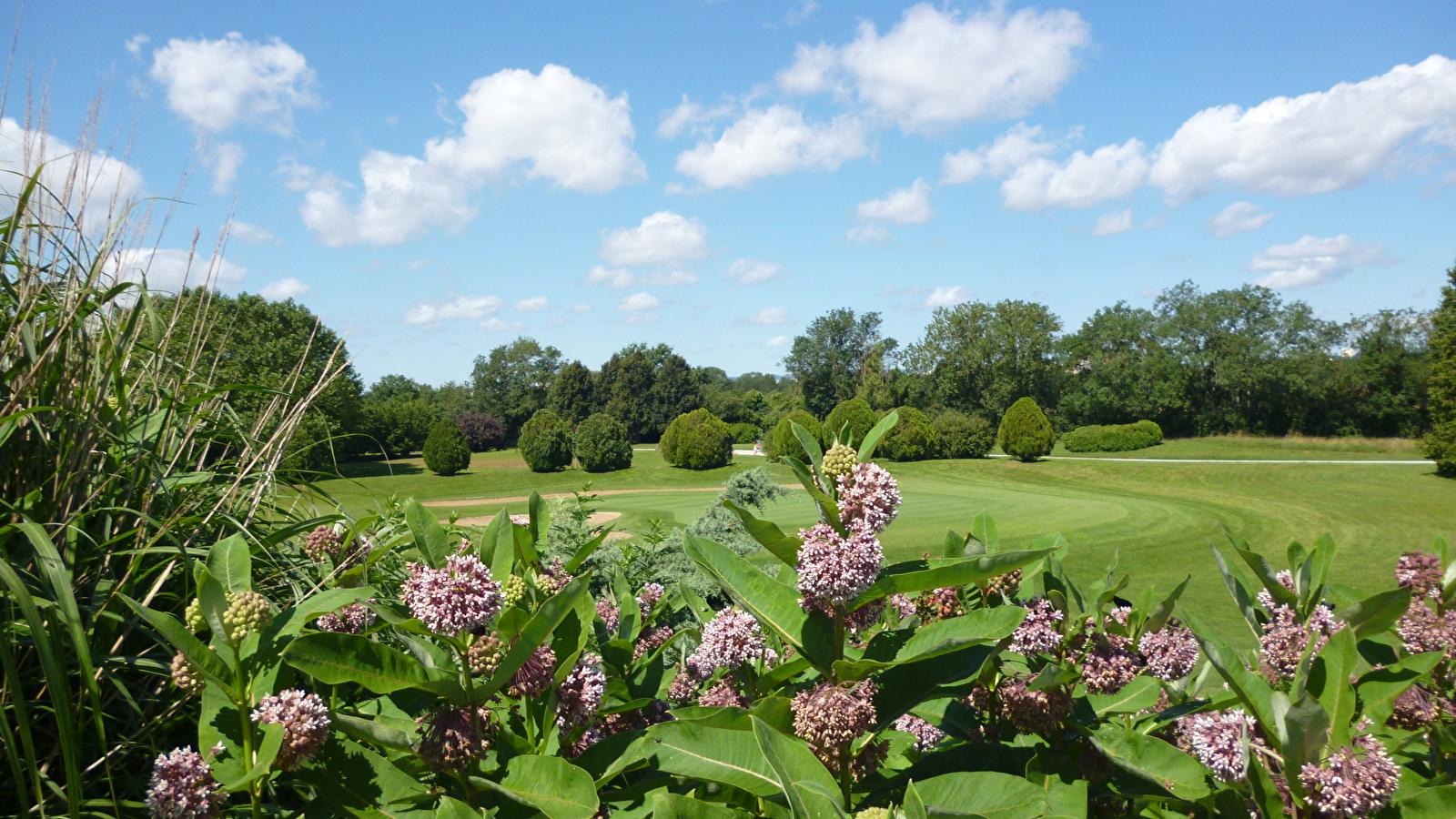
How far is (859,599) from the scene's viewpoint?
122 centimetres

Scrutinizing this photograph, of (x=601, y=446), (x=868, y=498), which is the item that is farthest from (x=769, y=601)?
(x=601, y=446)

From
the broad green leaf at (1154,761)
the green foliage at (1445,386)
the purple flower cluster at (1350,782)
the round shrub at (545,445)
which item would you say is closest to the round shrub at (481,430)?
the round shrub at (545,445)

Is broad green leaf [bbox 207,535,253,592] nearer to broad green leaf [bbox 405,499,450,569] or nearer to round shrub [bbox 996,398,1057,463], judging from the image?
broad green leaf [bbox 405,499,450,569]

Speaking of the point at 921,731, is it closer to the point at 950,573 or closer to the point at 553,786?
the point at 950,573

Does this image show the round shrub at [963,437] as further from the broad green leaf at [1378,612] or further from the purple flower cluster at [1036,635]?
the purple flower cluster at [1036,635]

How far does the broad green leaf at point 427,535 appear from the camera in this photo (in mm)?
1347

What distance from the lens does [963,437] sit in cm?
3553

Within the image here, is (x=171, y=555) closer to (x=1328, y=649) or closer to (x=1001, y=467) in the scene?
(x=1328, y=649)

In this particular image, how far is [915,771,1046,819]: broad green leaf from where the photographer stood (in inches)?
44.8

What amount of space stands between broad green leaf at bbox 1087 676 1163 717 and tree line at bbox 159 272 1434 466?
118 feet

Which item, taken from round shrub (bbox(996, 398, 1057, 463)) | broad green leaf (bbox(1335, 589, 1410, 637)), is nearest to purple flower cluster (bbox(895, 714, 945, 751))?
broad green leaf (bbox(1335, 589, 1410, 637))

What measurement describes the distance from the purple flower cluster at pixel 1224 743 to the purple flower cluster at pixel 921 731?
1.56 feet

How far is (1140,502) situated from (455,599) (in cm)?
2194

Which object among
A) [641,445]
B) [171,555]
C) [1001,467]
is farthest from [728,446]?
[171,555]
